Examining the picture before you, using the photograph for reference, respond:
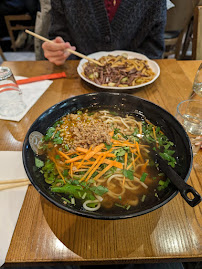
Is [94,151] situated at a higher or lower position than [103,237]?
higher

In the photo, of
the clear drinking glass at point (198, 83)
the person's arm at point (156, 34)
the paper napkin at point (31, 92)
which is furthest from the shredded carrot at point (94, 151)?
the person's arm at point (156, 34)

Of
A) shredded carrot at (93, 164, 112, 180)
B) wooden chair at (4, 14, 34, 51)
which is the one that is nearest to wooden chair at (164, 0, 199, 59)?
shredded carrot at (93, 164, 112, 180)

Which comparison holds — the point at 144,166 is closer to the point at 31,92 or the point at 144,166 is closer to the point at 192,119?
the point at 192,119

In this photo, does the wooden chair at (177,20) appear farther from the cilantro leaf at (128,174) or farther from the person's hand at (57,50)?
the cilantro leaf at (128,174)

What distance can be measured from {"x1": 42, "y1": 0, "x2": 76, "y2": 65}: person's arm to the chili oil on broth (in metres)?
0.86

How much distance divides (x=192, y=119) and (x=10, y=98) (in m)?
1.33

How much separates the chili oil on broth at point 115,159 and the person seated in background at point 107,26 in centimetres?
97

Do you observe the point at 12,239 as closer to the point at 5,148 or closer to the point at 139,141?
the point at 5,148

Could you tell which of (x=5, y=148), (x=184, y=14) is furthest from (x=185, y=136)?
(x=184, y=14)

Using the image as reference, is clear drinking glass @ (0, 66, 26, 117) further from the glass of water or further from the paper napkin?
the glass of water

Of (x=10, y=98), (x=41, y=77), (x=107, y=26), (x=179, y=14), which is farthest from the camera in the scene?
(x=179, y=14)

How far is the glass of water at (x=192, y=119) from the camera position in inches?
46.1

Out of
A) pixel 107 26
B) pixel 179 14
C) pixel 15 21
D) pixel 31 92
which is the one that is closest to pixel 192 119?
pixel 31 92

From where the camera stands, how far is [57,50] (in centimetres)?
186
